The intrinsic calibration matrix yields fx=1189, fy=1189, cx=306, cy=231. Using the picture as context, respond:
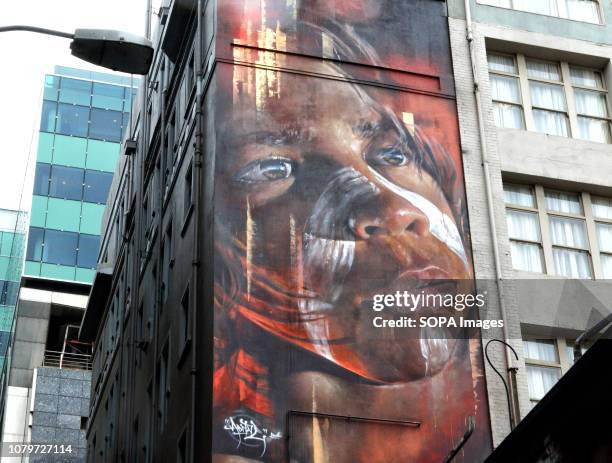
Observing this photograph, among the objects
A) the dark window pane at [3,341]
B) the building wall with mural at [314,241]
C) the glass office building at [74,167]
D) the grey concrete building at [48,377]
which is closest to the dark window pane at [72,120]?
the glass office building at [74,167]

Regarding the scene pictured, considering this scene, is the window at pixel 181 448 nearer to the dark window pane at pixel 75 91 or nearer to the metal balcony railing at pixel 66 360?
the metal balcony railing at pixel 66 360

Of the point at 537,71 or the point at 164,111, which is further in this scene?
the point at 164,111

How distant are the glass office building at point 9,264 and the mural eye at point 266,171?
66.1 m

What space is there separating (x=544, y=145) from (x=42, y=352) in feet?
199

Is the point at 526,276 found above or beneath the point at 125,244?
beneath

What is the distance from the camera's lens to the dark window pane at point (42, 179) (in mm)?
94312

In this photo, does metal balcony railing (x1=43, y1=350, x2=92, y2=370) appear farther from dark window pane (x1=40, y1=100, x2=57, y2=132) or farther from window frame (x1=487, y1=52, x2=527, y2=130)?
window frame (x1=487, y1=52, x2=527, y2=130)

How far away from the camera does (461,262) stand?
29.9 m

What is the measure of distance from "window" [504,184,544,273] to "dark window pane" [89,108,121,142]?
69.3 m

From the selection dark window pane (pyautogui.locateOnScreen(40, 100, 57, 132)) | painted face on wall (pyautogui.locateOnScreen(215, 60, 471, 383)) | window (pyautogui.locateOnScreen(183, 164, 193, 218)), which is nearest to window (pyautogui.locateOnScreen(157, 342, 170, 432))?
window (pyautogui.locateOnScreen(183, 164, 193, 218))

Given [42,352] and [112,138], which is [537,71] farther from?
[112,138]

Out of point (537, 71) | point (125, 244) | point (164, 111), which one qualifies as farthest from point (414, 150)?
point (125, 244)

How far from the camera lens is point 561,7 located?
35.2 meters

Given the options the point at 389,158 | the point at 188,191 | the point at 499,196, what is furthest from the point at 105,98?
the point at 499,196
